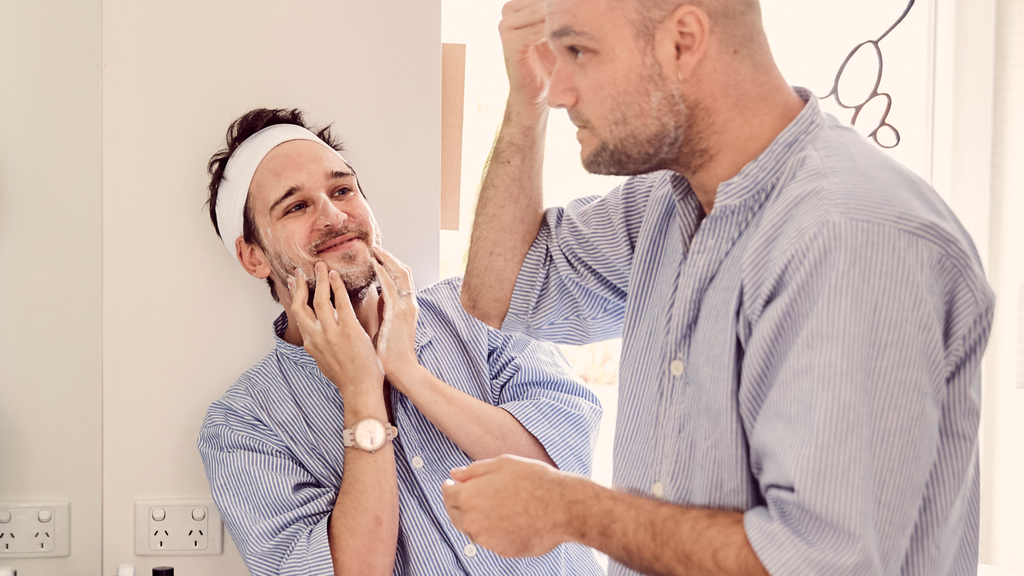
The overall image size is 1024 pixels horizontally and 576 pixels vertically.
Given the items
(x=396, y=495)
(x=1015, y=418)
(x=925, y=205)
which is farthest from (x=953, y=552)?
(x=1015, y=418)

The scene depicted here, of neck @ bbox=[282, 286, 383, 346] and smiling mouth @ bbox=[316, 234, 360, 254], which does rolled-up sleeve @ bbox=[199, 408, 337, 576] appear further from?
smiling mouth @ bbox=[316, 234, 360, 254]

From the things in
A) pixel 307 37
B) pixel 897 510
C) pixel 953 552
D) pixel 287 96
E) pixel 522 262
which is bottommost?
pixel 953 552

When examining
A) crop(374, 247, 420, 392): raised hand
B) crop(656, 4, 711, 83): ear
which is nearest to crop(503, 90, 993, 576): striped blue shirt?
crop(656, 4, 711, 83): ear

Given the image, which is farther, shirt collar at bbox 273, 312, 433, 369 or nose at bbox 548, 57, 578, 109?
shirt collar at bbox 273, 312, 433, 369

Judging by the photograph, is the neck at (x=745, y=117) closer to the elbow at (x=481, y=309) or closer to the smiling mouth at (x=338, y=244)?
the elbow at (x=481, y=309)

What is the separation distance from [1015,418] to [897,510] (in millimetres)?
1326

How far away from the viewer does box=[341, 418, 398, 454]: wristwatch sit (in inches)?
48.5

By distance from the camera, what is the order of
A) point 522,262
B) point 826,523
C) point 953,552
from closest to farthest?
point 826,523, point 953,552, point 522,262

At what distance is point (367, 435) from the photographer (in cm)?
123

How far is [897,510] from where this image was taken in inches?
23.7

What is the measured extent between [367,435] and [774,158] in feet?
2.61

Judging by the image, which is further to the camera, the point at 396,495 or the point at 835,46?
the point at 835,46

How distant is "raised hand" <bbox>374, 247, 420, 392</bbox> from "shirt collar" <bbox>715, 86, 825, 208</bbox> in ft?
2.32

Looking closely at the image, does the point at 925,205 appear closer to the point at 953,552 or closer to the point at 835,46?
the point at 953,552
